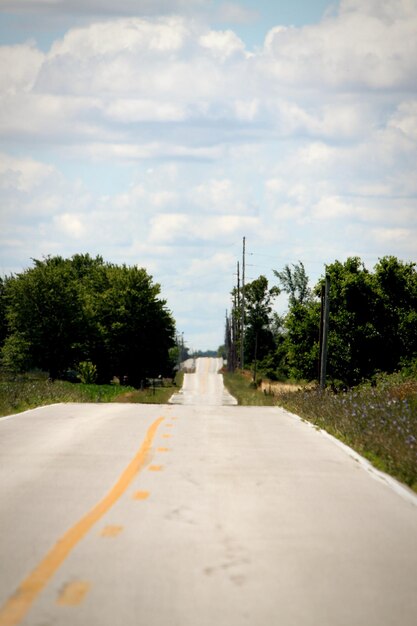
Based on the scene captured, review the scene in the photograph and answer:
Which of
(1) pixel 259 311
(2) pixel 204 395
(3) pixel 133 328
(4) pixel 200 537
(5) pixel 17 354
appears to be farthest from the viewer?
(1) pixel 259 311

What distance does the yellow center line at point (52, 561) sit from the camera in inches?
249

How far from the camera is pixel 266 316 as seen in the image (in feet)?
469

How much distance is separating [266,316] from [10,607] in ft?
449

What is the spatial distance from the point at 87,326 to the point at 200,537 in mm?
84435

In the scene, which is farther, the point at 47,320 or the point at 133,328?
the point at 133,328

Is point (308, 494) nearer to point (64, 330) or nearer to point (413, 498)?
point (413, 498)

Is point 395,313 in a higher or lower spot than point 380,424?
higher

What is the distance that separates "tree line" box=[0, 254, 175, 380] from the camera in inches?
3551

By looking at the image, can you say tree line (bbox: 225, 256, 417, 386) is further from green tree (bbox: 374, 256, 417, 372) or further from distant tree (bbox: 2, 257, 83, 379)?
distant tree (bbox: 2, 257, 83, 379)

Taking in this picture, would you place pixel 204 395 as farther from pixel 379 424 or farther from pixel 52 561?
pixel 52 561

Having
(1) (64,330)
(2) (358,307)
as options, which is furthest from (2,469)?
(1) (64,330)

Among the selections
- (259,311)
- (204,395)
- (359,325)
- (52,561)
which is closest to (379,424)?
(52,561)

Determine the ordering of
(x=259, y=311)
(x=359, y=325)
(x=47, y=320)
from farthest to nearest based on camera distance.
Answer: (x=259, y=311) < (x=47, y=320) < (x=359, y=325)

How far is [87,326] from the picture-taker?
92438mm
